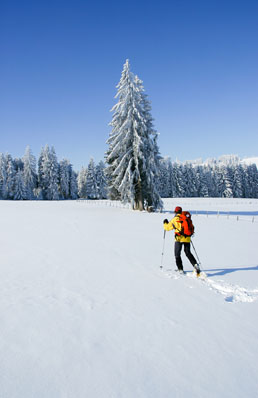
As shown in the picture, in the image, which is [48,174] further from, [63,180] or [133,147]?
[133,147]

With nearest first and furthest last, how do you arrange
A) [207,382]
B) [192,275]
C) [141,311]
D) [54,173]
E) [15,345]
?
[207,382]
[15,345]
[141,311]
[192,275]
[54,173]

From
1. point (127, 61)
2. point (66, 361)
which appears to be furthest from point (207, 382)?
point (127, 61)

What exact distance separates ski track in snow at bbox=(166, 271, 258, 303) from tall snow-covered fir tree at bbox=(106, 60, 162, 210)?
58.5 ft

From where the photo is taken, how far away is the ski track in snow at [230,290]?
4727 millimetres

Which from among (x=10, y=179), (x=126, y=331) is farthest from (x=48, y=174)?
(x=126, y=331)

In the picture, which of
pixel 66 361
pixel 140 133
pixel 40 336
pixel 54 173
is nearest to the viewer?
pixel 66 361

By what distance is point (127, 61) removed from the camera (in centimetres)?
2436

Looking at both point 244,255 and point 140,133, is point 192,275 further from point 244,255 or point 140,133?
point 140,133

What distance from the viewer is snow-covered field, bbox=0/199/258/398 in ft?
8.07

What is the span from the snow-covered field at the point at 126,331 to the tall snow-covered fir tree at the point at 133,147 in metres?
17.1

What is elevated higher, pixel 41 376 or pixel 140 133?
pixel 140 133

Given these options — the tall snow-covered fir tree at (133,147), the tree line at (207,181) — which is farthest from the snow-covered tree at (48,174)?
the tall snow-covered fir tree at (133,147)

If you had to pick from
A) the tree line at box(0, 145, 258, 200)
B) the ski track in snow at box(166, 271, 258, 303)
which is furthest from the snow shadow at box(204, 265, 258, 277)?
the tree line at box(0, 145, 258, 200)

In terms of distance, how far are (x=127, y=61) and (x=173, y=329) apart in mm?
27241
